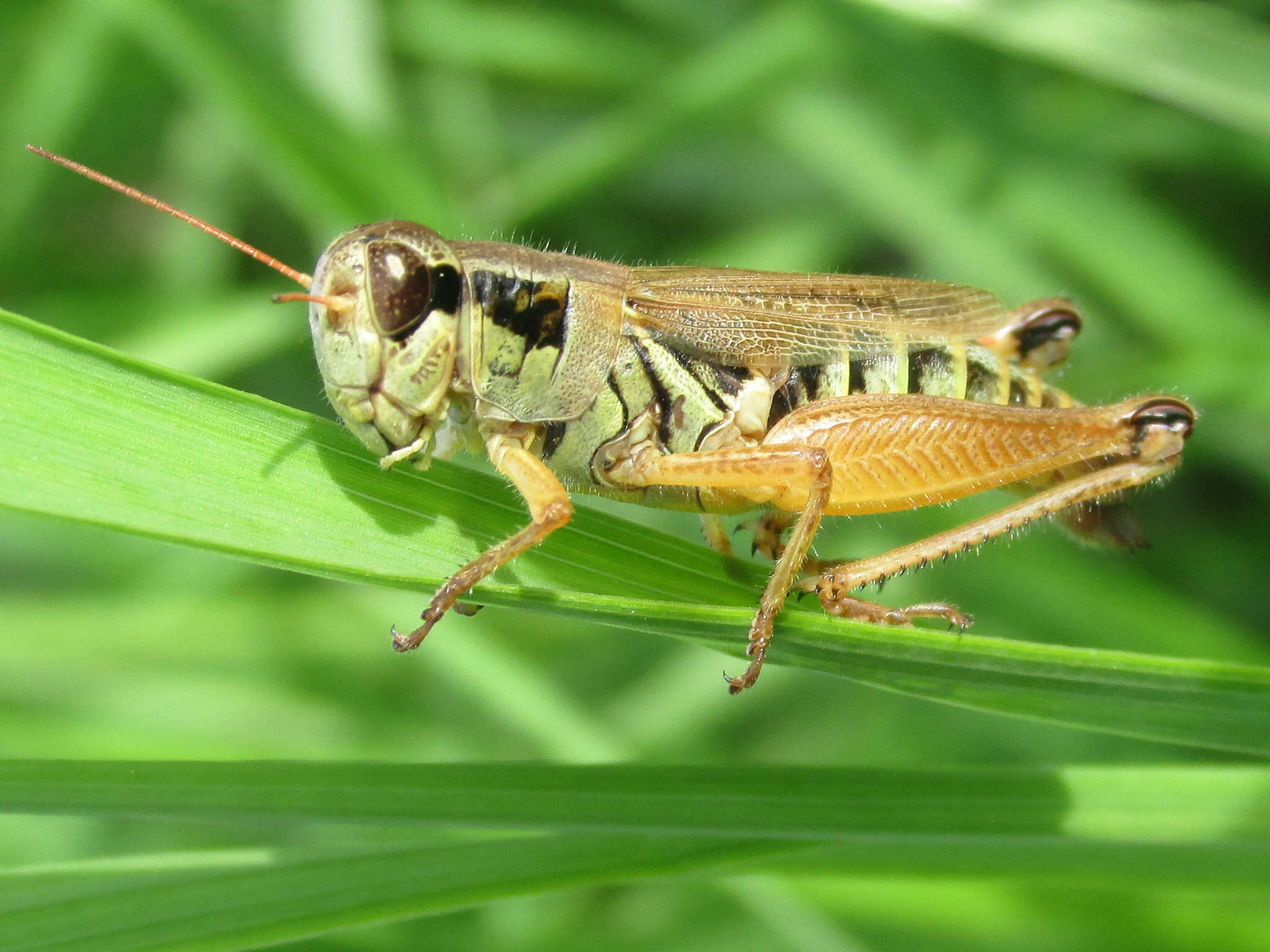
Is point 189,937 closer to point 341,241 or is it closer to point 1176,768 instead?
point 341,241

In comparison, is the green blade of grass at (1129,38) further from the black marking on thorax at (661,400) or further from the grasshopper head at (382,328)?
the grasshopper head at (382,328)

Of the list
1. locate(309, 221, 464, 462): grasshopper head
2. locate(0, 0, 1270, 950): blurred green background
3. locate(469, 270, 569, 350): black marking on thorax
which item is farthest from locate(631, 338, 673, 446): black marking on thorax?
locate(0, 0, 1270, 950): blurred green background

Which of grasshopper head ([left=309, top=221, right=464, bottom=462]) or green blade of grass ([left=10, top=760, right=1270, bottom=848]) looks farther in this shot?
grasshopper head ([left=309, top=221, right=464, bottom=462])

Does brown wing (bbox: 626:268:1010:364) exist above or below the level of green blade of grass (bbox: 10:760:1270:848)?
above

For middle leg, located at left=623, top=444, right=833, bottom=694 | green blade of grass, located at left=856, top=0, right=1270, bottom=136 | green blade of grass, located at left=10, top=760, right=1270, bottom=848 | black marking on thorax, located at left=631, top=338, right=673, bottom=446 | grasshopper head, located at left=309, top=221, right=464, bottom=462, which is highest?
green blade of grass, located at left=856, top=0, right=1270, bottom=136

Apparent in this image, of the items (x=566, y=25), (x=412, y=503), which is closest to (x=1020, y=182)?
(x=566, y=25)

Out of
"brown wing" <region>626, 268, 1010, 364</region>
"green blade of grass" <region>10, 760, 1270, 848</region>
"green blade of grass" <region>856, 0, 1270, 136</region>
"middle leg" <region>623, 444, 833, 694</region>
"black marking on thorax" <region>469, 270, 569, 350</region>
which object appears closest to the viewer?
"green blade of grass" <region>10, 760, 1270, 848</region>

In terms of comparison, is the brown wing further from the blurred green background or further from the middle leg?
the blurred green background

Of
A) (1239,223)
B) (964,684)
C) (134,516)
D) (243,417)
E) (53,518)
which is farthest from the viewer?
(1239,223)
